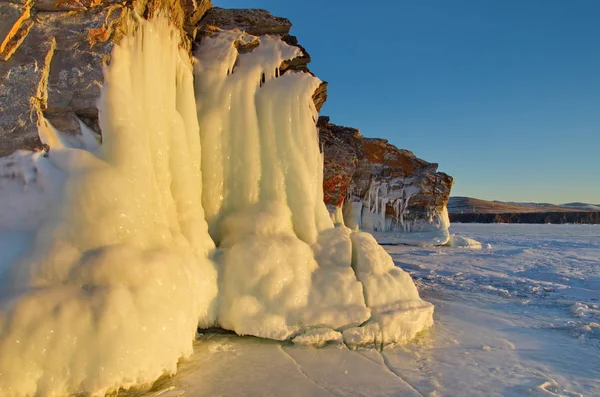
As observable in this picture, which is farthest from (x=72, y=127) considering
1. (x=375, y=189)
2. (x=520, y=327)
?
(x=375, y=189)

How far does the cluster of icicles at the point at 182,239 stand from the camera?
7.80ft

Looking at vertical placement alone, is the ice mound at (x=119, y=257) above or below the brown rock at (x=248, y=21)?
below

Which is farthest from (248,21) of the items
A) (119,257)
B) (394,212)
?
(394,212)

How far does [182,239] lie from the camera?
3.51 metres

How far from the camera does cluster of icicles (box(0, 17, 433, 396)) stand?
7.80 feet

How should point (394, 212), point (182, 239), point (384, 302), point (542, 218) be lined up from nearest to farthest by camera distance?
point (182, 239)
point (384, 302)
point (394, 212)
point (542, 218)

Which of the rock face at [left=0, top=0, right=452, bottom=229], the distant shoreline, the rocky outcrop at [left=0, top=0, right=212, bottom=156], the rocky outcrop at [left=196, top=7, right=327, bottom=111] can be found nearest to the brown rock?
the rocky outcrop at [left=196, top=7, right=327, bottom=111]

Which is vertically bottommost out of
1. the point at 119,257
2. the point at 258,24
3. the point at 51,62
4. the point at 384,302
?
the point at 384,302

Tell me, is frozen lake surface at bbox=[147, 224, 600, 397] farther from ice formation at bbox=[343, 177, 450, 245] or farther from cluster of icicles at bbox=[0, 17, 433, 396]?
ice formation at bbox=[343, 177, 450, 245]

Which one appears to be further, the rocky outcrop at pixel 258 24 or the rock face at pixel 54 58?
the rocky outcrop at pixel 258 24

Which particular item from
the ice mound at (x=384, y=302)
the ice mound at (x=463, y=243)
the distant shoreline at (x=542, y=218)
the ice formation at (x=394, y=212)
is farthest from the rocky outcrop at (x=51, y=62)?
the distant shoreline at (x=542, y=218)

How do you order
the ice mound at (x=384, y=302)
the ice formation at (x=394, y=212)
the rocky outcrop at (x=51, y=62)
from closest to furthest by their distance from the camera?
the rocky outcrop at (x=51, y=62) < the ice mound at (x=384, y=302) < the ice formation at (x=394, y=212)

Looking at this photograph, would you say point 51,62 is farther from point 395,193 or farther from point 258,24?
point 395,193

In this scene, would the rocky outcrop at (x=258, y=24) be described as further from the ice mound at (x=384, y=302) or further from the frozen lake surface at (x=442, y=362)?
the frozen lake surface at (x=442, y=362)
